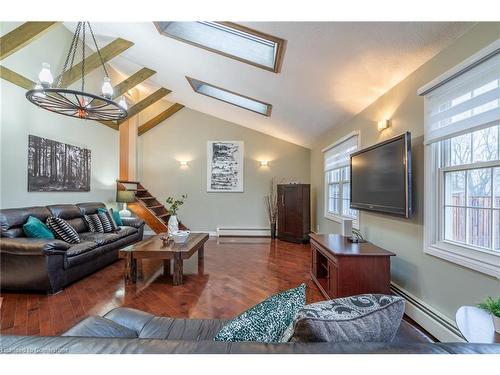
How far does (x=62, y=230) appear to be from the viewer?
10.8 feet

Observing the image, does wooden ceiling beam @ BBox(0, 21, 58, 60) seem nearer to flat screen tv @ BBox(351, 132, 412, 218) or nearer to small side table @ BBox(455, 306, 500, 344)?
flat screen tv @ BBox(351, 132, 412, 218)

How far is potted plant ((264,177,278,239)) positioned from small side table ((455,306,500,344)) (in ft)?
16.6

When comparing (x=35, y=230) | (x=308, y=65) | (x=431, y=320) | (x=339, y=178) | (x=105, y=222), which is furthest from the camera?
(x=339, y=178)

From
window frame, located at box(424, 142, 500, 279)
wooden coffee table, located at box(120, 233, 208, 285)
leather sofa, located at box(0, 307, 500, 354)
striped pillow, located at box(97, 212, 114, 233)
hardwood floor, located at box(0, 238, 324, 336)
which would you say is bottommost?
hardwood floor, located at box(0, 238, 324, 336)

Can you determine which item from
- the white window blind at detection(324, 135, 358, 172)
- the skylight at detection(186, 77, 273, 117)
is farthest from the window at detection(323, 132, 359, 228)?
the skylight at detection(186, 77, 273, 117)

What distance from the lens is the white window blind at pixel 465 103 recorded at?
148 cm

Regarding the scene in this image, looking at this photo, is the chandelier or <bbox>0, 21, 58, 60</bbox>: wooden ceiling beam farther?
<bbox>0, 21, 58, 60</bbox>: wooden ceiling beam

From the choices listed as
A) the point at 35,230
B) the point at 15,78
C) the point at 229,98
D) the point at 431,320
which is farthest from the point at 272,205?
the point at 15,78

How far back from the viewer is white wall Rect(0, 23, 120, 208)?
10.6 ft

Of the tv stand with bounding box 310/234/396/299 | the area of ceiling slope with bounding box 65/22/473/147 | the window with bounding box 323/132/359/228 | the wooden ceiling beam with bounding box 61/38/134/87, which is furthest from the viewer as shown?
the wooden ceiling beam with bounding box 61/38/134/87

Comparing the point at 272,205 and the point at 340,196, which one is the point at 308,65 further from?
the point at 272,205

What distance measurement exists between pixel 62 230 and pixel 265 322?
3570mm
